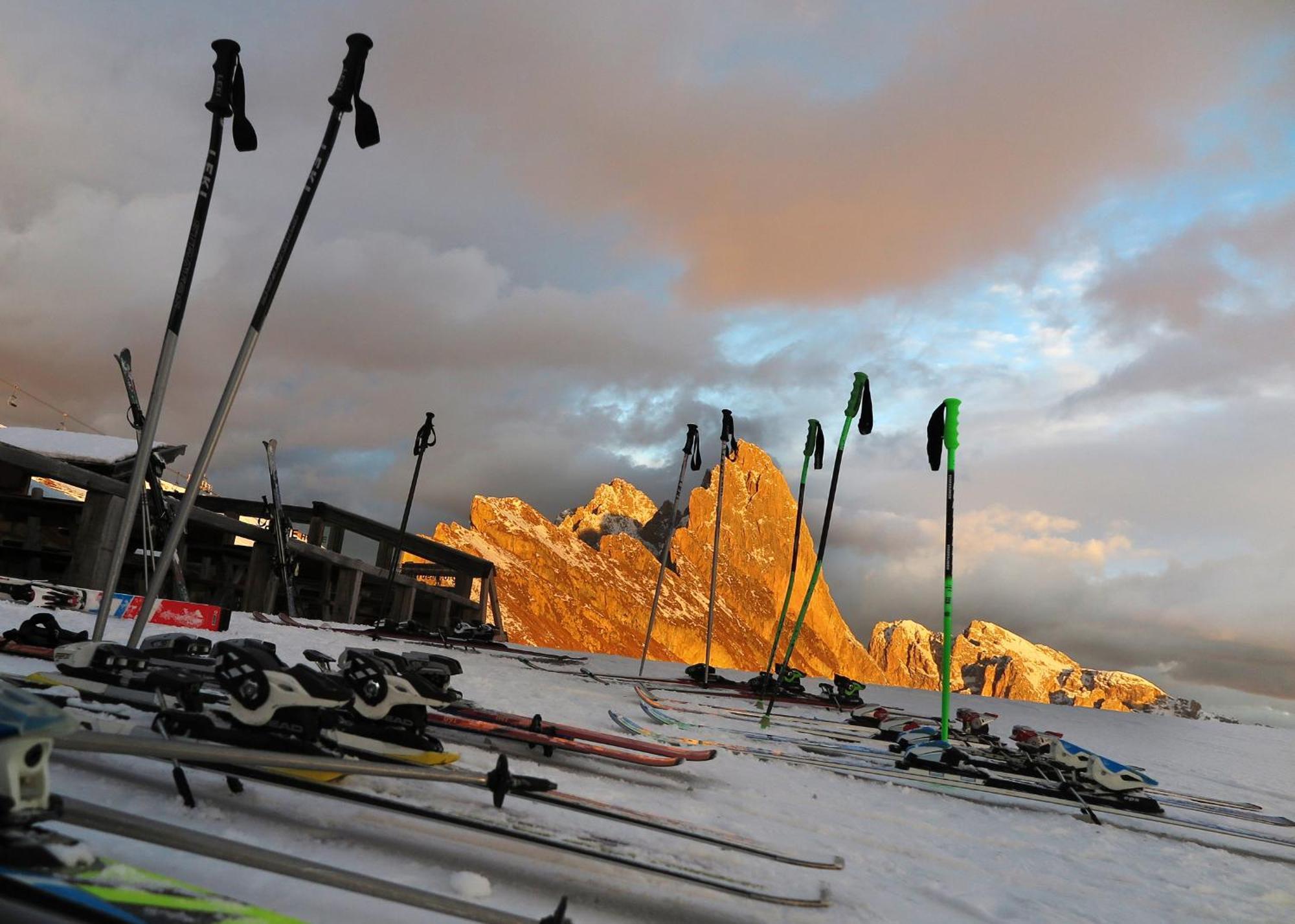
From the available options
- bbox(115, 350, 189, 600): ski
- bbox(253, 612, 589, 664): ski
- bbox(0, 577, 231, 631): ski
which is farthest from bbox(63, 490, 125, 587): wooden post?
bbox(0, 577, 231, 631): ski

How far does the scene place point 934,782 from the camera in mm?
7352

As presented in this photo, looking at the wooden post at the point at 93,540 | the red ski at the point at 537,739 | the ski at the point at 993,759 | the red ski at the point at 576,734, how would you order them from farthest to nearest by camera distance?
→ 1. the wooden post at the point at 93,540
2. the ski at the point at 993,759
3. the red ski at the point at 576,734
4. the red ski at the point at 537,739

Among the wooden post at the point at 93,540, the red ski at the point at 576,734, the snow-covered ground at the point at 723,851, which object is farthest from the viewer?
the wooden post at the point at 93,540

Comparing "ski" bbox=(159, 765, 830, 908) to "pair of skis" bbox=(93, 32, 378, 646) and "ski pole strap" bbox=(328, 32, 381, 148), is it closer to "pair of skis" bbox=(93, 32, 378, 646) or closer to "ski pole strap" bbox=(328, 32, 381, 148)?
"pair of skis" bbox=(93, 32, 378, 646)

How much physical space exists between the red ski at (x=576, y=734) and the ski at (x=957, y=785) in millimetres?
1174

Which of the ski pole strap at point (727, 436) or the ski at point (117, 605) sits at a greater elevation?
the ski pole strap at point (727, 436)

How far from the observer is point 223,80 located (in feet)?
19.2

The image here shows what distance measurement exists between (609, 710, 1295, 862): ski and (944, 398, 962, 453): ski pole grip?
13.4 feet

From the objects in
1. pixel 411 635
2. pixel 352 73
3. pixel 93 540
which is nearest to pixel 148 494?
pixel 93 540

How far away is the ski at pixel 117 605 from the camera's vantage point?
31.7ft

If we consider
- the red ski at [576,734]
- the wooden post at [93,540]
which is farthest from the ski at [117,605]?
the red ski at [576,734]

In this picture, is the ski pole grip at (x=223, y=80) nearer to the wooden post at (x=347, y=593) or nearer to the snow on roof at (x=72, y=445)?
the snow on roof at (x=72, y=445)

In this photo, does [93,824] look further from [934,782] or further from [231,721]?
[934,782]

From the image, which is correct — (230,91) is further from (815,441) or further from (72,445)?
(72,445)
